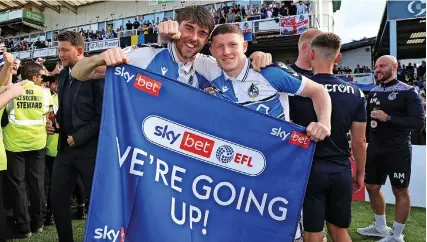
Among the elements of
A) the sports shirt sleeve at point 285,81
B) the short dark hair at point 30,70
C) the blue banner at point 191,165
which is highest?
the short dark hair at point 30,70

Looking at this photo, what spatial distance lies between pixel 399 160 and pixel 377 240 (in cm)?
86

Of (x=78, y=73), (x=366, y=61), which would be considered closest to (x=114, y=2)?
(x=366, y=61)

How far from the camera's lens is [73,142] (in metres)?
2.65

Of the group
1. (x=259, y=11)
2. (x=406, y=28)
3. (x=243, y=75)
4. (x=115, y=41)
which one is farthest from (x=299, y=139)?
(x=115, y=41)

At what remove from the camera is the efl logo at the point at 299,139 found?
1921mm

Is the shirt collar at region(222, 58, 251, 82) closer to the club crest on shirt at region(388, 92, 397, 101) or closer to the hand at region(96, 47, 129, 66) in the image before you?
the hand at region(96, 47, 129, 66)

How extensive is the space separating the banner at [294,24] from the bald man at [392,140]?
15.9 meters

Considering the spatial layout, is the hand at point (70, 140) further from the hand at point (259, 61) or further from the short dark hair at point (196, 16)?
the hand at point (259, 61)

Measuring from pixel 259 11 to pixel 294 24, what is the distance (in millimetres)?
4086

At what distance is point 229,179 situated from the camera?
1.86 meters

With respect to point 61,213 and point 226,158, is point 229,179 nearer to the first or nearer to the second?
point 226,158

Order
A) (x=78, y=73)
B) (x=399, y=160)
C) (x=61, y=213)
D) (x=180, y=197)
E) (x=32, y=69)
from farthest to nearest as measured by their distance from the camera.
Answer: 1. (x=32, y=69)
2. (x=399, y=160)
3. (x=61, y=213)
4. (x=78, y=73)
5. (x=180, y=197)

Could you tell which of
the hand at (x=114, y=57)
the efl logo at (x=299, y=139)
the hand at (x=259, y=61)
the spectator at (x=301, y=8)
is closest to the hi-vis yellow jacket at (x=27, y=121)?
the hand at (x=114, y=57)

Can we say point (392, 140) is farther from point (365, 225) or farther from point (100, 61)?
point (100, 61)
